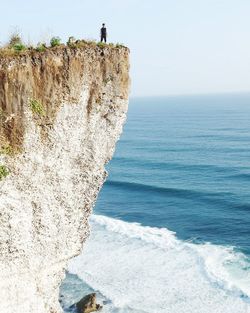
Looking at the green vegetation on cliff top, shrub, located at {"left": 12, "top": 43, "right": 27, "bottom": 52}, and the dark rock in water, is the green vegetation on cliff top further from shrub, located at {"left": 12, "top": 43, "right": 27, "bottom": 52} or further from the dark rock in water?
the dark rock in water

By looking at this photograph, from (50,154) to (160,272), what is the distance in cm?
2812

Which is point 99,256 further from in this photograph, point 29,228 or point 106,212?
point 29,228

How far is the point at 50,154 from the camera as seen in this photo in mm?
18562

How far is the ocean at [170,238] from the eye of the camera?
38844mm

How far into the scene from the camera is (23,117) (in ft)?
56.5

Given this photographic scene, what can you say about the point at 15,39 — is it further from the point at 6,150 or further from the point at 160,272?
the point at 160,272

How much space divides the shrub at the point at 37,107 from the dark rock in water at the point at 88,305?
2279 centimetres

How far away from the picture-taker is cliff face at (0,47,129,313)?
673 inches

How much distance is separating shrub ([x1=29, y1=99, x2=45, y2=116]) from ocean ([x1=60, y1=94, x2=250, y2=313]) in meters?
23.4

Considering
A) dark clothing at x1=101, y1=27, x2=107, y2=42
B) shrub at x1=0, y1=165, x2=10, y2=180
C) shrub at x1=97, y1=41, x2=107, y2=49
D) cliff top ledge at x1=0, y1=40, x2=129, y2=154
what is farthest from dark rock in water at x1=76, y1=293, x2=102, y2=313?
shrub at x1=97, y1=41, x2=107, y2=49

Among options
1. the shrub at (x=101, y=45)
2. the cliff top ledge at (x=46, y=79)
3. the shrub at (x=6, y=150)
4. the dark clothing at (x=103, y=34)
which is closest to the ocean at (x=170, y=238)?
the cliff top ledge at (x=46, y=79)

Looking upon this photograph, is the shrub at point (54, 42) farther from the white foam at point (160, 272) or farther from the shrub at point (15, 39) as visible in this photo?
the white foam at point (160, 272)

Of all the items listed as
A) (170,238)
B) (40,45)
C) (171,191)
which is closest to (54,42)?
(40,45)

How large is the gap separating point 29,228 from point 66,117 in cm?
481
